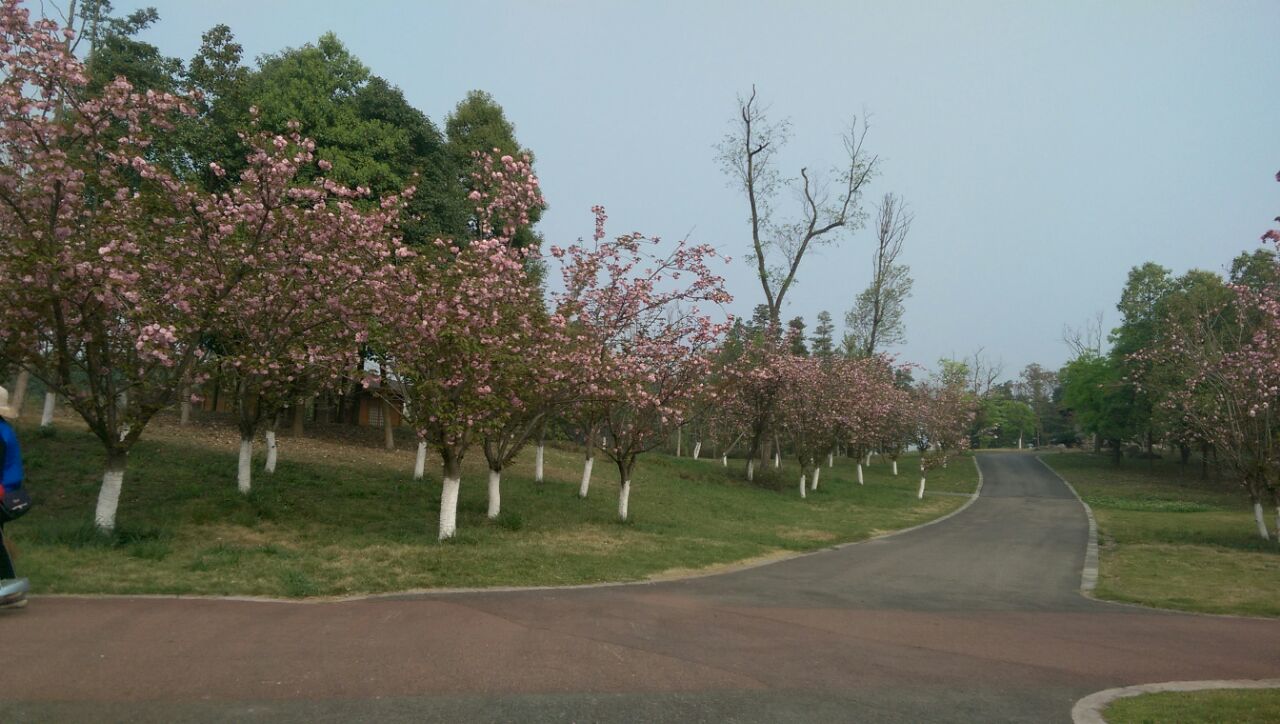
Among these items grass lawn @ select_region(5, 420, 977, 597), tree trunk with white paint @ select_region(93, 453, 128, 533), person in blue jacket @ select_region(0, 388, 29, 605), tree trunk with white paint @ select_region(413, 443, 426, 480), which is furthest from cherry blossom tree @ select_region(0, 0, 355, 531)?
tree trunk with white paint @ select_region(413, 443, 426, 480)

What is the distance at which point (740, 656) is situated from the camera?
717cm

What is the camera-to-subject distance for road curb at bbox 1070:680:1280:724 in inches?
235

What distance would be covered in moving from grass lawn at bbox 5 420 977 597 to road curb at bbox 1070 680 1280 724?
6.47 metres

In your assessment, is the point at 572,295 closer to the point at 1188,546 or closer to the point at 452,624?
the point at 452,624

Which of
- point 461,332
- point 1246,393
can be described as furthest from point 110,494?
point 1246,393

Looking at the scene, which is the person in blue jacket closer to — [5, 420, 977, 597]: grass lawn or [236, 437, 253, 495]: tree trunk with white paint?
[5, 420, 977, 597]: grass lawn

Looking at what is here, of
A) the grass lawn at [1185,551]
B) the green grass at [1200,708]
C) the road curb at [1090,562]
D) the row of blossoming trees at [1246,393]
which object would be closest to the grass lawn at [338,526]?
the road curb at [1090,562]

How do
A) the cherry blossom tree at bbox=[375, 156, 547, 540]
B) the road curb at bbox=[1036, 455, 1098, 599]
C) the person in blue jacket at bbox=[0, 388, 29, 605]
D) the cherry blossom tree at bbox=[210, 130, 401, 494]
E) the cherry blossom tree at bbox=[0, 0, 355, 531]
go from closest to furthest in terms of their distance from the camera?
the person in blue jacket at bbox=[0, 388, 29, 605] < the cherry blossom tree at bbox=[0, 0, 355, 531] < the cherry blossom tree at bbox=[210, 130, 401, 494] < the cherry blossom tree at bbox=[375, 156, 547, 540] < the road curb at bbox=[1036, 455, 1098, 599]

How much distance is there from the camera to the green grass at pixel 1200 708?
5763 millimetres

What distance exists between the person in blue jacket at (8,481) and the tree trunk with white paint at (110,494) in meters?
4.34

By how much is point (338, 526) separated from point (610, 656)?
860 cm

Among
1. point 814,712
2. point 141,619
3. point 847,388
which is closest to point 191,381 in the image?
point 141,619

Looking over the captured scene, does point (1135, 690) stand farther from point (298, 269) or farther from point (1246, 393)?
point (1246, 393)

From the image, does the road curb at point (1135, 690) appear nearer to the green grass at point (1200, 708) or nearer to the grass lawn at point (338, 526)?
the green grass at point (1200, 708)
